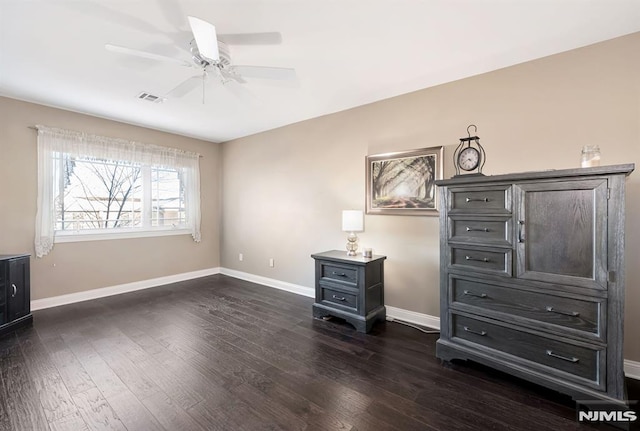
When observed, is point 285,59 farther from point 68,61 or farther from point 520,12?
point 68,61

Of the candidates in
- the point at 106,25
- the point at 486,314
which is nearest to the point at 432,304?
the point at 486,314

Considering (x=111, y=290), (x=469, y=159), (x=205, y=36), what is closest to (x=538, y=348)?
(x=469, y=159)

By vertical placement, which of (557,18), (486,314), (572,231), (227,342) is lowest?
(227,342)

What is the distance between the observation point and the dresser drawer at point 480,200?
2063 millimetres

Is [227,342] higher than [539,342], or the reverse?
[539,342]

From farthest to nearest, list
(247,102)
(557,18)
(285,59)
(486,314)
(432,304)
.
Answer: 1. (247,102)
2. (432,304)
3. (285,59)
4. (486,314)
5. (557,18)

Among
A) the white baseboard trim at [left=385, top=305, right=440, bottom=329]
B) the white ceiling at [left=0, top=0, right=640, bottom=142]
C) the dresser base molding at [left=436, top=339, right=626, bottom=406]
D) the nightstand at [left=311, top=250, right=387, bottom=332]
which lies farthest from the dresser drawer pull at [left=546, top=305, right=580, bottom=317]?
the white ceiling at [left=0, top=0, right=640, bottom=142]

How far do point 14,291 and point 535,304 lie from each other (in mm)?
4961

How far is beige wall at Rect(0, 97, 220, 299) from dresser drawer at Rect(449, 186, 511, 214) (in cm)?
453

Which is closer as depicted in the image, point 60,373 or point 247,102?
point 60,373

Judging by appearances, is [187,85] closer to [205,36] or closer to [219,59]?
[219,59]

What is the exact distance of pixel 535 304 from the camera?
1934 mm

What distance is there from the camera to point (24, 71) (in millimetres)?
2672

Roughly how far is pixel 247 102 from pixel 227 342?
2751 millimetres
